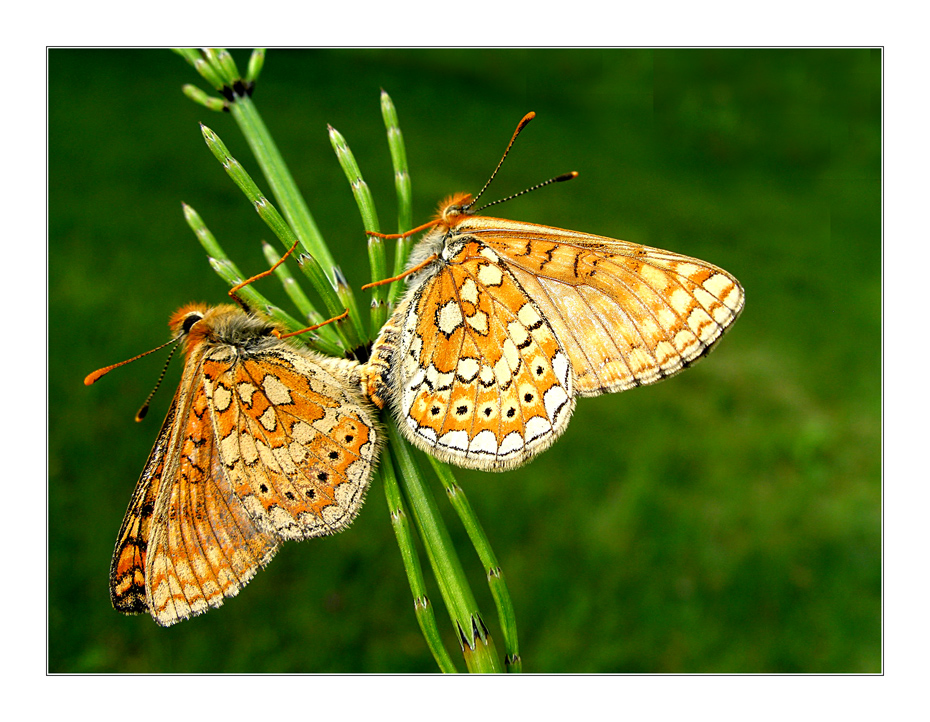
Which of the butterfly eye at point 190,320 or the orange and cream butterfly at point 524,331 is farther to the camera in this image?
the butterfly eye at point 190,320

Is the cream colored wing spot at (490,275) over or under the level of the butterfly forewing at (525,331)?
over

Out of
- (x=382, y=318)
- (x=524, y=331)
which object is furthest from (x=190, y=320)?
(x=524, y=331)

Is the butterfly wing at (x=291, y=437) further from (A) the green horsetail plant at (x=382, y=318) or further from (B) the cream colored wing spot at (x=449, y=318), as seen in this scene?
(B) the cream colored wing spot at (x=449, y=318)

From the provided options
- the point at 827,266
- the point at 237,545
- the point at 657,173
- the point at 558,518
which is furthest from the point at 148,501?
the point at 827,266

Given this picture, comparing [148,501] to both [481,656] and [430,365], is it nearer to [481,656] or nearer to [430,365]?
[430,365]

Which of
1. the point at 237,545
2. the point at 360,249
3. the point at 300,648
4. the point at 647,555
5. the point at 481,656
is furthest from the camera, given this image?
the point at 360,249

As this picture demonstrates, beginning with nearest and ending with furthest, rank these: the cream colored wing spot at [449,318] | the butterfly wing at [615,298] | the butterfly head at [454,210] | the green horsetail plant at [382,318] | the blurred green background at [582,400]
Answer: the green horsetail plant at [382,318] → the butterfly wing at [615,298] → the cream colored wing spot at [449,318] → the butterfly head at [454,210] → the blurred green background at [582,400]

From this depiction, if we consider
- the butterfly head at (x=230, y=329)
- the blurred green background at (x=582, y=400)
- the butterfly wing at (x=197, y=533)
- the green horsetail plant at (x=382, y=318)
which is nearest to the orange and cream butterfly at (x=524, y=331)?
the green horsetail plant at (x=382, y=318)

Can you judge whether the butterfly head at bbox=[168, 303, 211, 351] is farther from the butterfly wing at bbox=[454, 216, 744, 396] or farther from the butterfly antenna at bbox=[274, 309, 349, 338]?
the butterfly wing at bbox=[454, 216, 744, 396]

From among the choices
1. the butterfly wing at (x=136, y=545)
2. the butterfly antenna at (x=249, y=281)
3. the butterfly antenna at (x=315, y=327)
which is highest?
the butterfly antenna at (x=249, y=281)
